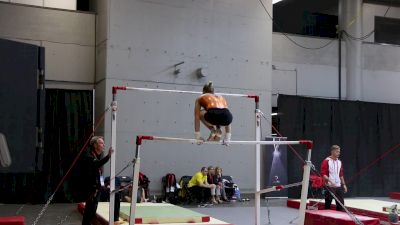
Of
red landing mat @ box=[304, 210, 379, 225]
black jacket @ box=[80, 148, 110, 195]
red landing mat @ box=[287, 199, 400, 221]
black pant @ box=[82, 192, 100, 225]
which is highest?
black jacket @ box=[80, 148, 110, 195]

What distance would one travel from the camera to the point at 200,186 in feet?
40.5

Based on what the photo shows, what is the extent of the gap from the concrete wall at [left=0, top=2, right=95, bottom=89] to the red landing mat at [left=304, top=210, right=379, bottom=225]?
7450mm

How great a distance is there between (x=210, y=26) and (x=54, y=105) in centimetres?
478

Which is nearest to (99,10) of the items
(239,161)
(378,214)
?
(239,161)

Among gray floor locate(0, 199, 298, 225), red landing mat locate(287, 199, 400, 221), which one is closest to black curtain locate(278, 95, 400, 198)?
gray floor locate(0, 199, 298, 225)

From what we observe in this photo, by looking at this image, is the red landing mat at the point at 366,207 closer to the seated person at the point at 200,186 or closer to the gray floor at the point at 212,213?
the gray floor at the point at 212,213

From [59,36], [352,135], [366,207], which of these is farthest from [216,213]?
→ [352,135]

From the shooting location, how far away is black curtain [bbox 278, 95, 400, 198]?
572 inches

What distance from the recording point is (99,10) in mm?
13141

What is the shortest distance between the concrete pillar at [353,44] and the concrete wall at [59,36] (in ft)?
26.8

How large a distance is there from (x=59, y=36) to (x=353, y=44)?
366 inches

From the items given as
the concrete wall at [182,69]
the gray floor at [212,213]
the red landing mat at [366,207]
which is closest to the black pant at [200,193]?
the gray floor at [212,213]

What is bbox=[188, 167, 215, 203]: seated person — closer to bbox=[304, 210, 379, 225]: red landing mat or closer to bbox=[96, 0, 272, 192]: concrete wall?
bbox=[96, 0, 272, 192]: concrete wall

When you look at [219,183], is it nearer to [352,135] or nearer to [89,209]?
[352,135]
